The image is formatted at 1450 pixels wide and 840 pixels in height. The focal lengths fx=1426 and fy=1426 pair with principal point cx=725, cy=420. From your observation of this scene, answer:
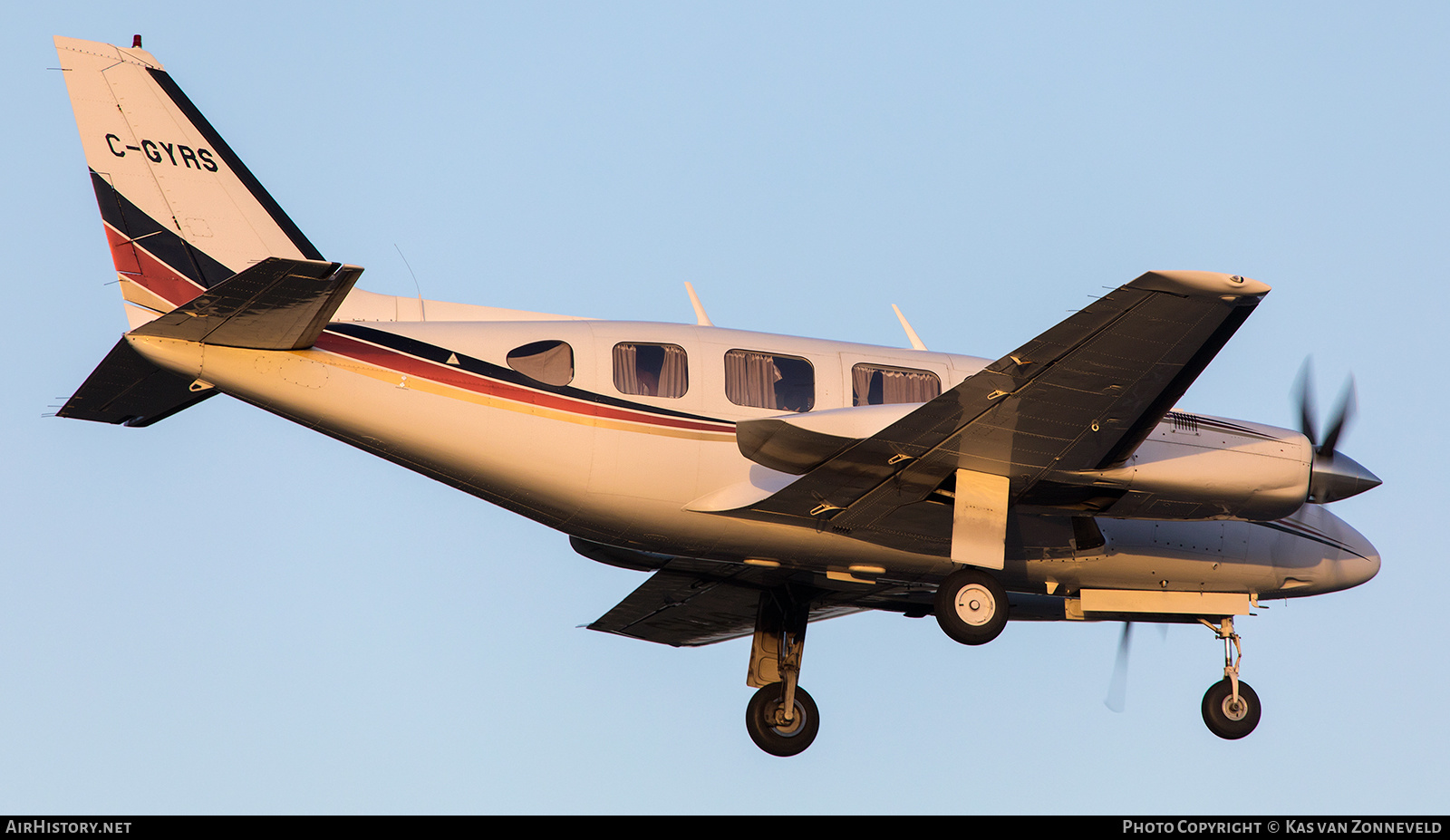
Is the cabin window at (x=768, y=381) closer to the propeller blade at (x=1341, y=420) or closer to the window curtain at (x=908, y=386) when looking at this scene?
the window curtain at (x=908, y=386)

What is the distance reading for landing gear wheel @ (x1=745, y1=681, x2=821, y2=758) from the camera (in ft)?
64.7

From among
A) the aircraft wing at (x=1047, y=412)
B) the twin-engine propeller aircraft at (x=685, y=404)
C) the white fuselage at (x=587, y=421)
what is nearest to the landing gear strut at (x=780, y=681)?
the twin-engine propeller aircraft at (x=685, y=404)

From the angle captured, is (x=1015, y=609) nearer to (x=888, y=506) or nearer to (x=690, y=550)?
(x=888, y=506)

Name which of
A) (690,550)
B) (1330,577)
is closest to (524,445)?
(690,550)

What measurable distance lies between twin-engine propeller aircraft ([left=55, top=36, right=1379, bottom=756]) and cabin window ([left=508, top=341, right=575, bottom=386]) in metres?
0.03

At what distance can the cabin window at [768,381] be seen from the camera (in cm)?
1614

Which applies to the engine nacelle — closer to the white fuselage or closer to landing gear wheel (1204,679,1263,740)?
the white fuselage

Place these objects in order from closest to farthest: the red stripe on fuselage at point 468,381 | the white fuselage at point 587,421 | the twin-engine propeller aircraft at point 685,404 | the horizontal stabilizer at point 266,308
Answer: the horizontal stabilizer at point 266,308, the twin-engine propeller aircraft at point 685,404, the white fuselage at point 587,421, the red stripe on fuselage at point 468,381

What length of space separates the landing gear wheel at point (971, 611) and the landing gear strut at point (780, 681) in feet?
13.3

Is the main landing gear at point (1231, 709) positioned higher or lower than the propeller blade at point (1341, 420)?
lower

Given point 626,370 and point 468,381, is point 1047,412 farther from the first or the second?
point 468,381

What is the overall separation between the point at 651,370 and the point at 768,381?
4.54ft

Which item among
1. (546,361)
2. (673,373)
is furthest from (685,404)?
(546,361)

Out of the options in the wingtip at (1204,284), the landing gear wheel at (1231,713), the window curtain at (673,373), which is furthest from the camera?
the landing gear wheel at (1231,713)
